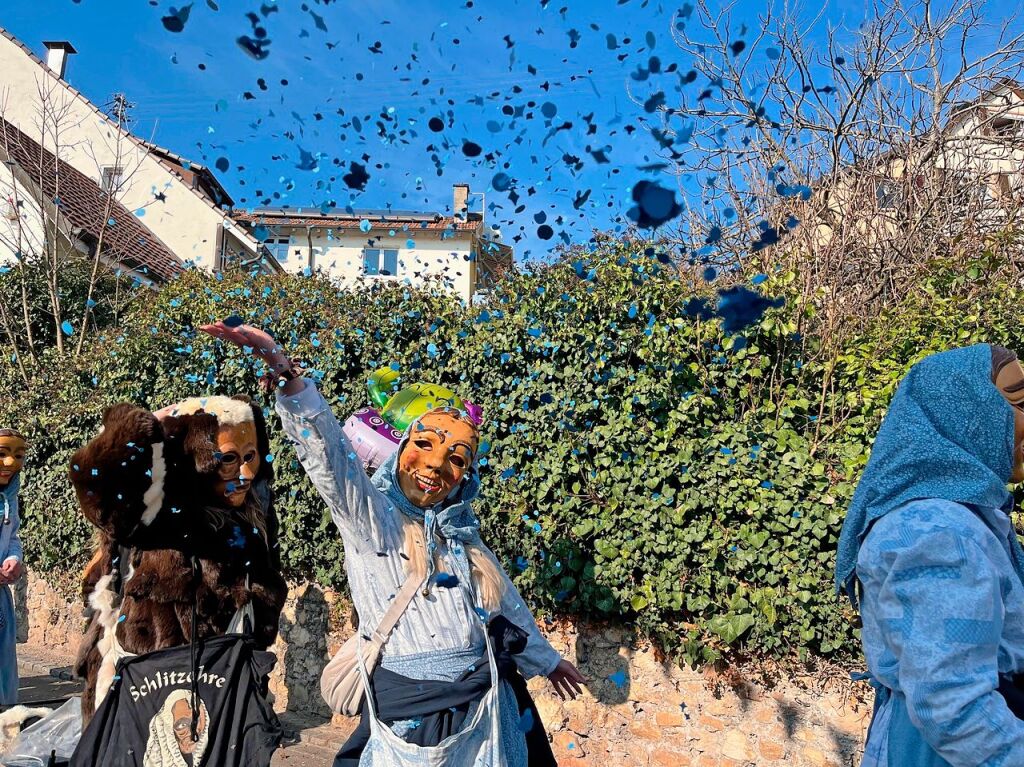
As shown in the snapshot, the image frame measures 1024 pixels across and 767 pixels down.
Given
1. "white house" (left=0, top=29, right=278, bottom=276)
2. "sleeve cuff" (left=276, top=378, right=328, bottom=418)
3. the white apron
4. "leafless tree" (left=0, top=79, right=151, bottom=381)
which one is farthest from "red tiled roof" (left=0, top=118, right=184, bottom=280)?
the white apron

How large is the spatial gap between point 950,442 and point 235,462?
116 inches

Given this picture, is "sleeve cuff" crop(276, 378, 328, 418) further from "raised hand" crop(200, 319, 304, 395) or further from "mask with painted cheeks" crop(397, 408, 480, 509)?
"mask with painted cheeks" crop(397, 408, 480, 509)

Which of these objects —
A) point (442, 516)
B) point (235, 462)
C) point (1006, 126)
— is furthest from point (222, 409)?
point (1006, 126)

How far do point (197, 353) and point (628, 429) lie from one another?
3.80m

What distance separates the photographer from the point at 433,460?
2.76 metres

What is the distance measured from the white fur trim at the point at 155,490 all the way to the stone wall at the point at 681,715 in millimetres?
2177

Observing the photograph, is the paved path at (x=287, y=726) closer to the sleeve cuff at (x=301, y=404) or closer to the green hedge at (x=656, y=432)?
the green hedge at (x=656, y=432)

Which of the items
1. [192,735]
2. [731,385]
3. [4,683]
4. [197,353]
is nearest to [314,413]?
[192,735]

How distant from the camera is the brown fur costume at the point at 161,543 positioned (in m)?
3.31

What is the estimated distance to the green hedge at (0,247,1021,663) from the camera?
4.15 metres

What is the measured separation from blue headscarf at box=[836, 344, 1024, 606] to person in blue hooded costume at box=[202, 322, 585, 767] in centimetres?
135

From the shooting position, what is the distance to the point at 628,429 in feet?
15.2

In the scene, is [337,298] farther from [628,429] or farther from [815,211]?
[815,211]

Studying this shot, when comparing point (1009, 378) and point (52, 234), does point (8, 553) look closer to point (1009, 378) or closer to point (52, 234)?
point (1009, 378)
